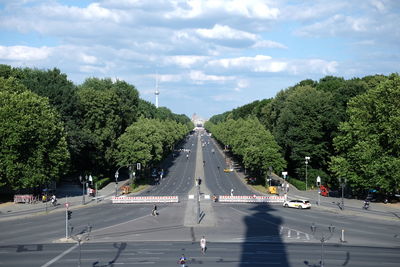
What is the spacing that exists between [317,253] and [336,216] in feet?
71.0

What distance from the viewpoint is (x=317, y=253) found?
131 feet

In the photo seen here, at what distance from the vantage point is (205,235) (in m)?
47.5

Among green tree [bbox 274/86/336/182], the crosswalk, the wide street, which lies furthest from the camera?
green tree [bbox 274/86/336/182]

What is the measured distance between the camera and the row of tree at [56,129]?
64.9 meters

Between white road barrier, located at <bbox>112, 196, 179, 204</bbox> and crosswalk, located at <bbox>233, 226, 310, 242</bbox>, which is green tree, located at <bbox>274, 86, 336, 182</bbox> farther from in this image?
crosswalk, located at <bbox>233, 226, 310, 242</bbox>

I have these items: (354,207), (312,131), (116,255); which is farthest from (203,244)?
(312,131)

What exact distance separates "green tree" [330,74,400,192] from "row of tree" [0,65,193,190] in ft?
133

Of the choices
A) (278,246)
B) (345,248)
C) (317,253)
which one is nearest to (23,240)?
(278,246)

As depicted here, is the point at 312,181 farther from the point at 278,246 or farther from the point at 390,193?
the point at 278,246

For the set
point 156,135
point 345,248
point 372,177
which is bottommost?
point 345,248

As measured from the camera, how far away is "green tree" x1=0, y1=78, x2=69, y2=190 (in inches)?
2520

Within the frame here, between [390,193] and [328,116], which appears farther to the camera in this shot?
[328,116]

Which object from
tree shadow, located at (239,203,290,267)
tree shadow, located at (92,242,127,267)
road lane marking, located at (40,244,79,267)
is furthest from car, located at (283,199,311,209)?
road lane marking, located at (40,244,79,267)

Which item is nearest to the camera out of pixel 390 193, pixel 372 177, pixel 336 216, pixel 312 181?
pixel 336 216
